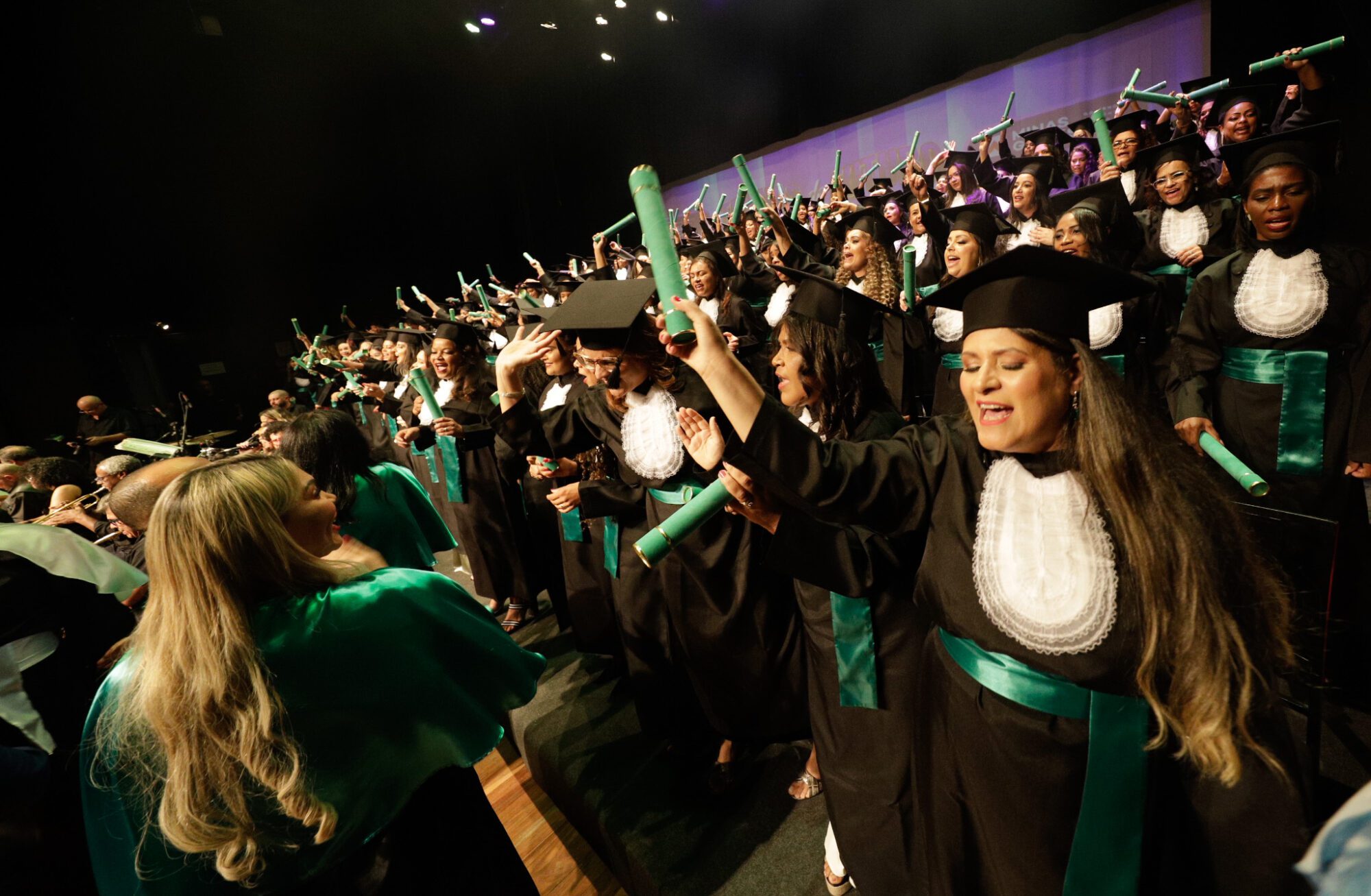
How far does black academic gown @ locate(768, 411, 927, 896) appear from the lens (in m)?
1.81

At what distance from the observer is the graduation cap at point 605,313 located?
2186 mm

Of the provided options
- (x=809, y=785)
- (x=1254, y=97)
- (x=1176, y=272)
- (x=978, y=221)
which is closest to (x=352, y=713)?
(x=809, y=785)

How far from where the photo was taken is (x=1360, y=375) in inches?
102

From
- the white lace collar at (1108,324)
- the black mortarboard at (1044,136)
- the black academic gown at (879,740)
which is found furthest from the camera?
the black mortarboard at (1044,136)

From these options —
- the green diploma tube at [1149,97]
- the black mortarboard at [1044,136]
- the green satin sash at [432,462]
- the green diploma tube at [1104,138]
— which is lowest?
the green satin sash at [432,462]

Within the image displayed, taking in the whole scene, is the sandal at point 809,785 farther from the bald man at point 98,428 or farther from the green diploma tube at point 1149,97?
the bald man at point 98,428

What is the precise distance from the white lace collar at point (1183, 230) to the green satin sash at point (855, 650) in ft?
13.7

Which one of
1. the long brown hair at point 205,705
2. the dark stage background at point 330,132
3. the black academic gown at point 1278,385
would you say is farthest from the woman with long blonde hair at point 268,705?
the dark stage background at point 330,132

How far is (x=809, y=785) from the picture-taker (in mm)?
2543

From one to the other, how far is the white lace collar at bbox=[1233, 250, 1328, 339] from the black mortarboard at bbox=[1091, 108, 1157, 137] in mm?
3433

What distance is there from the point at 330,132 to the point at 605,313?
593 inches

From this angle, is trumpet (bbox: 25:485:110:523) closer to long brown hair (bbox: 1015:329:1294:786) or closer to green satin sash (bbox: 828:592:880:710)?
green satin sash (bbox: 828:592:880:710)

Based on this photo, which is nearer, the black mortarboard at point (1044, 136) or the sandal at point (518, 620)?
the sandal at point (518, 620)

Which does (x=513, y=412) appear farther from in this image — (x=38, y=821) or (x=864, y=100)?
(x=864, y=100)
